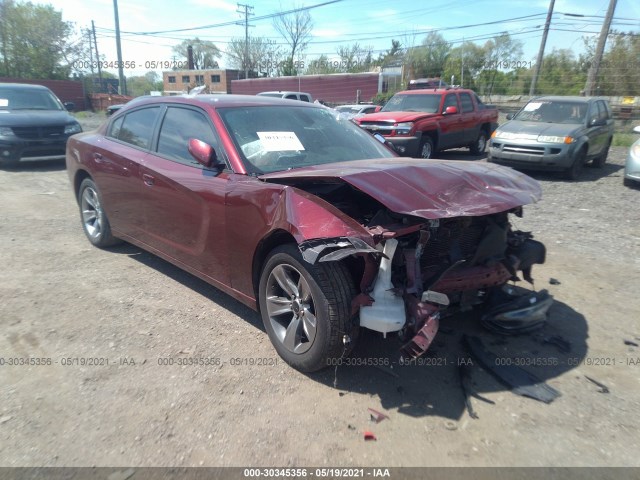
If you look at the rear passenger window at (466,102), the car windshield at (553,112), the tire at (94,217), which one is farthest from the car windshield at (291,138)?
the rear passenger window at (466,102)

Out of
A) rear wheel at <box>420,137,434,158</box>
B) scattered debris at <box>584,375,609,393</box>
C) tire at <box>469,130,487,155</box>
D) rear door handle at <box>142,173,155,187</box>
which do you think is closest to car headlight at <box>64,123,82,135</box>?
rear door handle at <box>142,173,155,187</box>

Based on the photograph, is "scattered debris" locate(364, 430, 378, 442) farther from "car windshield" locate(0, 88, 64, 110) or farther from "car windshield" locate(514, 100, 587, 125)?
"car windshield" locate(0, 88, 64, 110)

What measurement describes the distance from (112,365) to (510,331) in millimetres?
2808

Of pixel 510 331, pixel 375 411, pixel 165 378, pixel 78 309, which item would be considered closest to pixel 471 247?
pixel 510 331

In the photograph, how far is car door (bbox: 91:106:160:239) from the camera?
4.35 meters

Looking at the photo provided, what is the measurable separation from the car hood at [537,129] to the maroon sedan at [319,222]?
Answer: 692cm

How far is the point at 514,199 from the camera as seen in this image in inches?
122

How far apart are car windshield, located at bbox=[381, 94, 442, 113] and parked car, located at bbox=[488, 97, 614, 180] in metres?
1.98

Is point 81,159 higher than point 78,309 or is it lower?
higher

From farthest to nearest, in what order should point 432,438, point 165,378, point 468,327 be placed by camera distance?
point 468,327
point 165,378
point 432,438

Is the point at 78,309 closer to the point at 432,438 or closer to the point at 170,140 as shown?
the point at 170,140

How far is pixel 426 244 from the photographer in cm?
303

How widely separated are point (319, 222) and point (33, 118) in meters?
10.2

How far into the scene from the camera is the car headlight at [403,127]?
35.9ft
